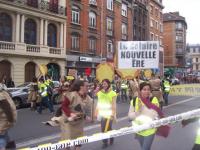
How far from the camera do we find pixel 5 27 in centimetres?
3138

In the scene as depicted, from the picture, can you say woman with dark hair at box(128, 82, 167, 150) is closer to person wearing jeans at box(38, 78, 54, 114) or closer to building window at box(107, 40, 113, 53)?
person wearing jeans at box(38, 78, 54, 114)

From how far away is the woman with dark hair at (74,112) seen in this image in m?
7.09

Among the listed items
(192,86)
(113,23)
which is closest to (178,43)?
(113,23)

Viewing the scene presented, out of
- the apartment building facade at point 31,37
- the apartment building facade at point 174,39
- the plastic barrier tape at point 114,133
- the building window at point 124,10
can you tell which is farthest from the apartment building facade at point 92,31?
the apartment building facade at point 174,39

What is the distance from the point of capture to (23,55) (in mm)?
32156

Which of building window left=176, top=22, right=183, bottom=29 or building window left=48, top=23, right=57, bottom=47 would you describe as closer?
building window left=48, top=23, right=57, bottom=47

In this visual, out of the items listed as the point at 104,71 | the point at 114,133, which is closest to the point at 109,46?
the point at 104,71

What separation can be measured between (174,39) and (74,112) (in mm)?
91694

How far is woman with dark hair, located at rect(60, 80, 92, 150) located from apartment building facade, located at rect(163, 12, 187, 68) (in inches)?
3508

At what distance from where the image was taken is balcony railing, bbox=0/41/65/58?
100 ft

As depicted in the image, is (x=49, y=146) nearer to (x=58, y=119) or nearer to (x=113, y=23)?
(x=58, y=119)

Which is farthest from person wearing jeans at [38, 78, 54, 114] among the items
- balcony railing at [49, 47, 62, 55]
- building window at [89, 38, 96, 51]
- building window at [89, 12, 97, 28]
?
building window at [89, 12, 97, 28]

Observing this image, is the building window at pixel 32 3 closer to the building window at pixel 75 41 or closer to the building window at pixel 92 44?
the building window at pixel 75 41

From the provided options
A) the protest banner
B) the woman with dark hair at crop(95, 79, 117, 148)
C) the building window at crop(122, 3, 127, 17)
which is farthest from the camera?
the building window at crop(122, 3, 127, 17)
